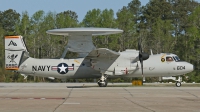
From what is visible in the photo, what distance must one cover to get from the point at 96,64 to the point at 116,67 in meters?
1.65

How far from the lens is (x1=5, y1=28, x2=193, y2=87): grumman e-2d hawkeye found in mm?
36688

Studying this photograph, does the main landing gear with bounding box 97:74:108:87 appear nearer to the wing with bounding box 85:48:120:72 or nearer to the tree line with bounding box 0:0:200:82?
the wing with bounding box 85:48:120:72

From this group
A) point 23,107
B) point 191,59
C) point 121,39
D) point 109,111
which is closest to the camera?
point 109,111

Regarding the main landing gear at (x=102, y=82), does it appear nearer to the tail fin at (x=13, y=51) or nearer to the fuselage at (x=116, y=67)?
the fuselage at (x=116, y=67)

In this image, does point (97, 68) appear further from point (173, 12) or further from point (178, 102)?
point (173, 12)

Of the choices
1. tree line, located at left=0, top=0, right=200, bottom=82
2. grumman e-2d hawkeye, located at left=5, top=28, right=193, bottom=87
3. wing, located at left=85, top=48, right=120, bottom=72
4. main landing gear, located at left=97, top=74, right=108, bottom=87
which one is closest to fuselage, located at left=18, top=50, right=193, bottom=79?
grumman e-2d hawkeye, located at left=5, top=28, right=193, bottom=87

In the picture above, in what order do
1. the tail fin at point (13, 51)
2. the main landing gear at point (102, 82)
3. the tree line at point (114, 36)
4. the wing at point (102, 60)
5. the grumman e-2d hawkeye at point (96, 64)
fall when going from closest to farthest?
the tail fin at point (13, 51)
the grumman e-2d hawkeye at point (96, 64)
the wing at point (102, 60)
the main landing gear at point (102, 82)
the tree line at point (114, 36)

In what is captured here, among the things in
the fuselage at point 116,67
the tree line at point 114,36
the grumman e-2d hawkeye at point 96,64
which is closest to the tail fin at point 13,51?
the grumman e-2d hawkeye at point 96,64

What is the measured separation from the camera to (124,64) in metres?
37.2

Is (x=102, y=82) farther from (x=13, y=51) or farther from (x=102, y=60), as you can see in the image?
(x=13, y=51)

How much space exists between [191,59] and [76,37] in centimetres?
2807

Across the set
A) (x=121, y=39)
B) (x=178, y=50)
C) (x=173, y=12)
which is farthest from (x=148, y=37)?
(x=173, y=12)

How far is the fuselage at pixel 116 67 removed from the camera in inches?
1465

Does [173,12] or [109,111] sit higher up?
[173,12]
